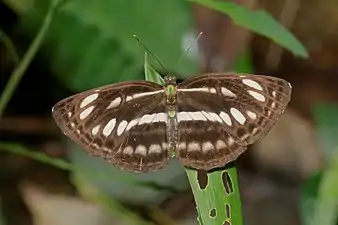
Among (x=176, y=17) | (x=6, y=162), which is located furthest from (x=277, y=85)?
(x=6, y=162)

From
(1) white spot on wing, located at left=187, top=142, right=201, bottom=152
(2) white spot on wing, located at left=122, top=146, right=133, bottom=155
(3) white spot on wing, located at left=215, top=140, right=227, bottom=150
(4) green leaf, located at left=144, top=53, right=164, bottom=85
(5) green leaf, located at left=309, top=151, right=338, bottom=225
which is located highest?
(4) green leaf, located at left=144, top=53, right=164, bottom=85

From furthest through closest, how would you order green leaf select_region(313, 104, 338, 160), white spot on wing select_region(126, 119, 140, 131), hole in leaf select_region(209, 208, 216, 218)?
green leaf select_region(313, 104, 338, 160) → white spot on wing select_region(126, 119, 140, 131) → hole in leaf select_region(209, 208, 216, 218)

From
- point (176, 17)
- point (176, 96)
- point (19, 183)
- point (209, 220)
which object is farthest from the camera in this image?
point (19, 183)

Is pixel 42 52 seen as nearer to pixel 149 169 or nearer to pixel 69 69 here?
pixel 69 69

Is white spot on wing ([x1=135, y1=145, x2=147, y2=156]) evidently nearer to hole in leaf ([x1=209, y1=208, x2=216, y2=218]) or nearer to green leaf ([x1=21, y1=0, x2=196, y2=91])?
hole in leaf ([x1=209, y1=208, x2=216, y2=218])

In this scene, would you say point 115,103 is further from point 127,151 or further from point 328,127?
point 328,127

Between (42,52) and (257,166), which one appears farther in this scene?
(257,166)

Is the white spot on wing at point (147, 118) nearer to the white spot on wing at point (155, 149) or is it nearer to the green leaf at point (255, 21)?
the white spot on wing at point (155, 149)

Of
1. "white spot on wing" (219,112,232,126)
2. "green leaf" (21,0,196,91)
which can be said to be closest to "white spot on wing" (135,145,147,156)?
"white spot on wing" (219,112,232,126)
